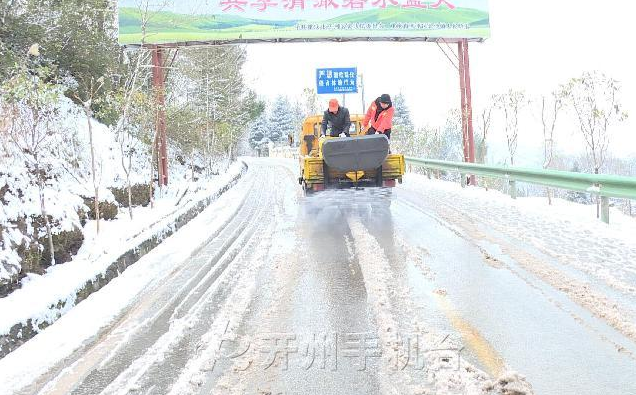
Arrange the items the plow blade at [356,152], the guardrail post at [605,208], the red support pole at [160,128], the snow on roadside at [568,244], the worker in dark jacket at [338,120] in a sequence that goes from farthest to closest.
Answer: the red support pole at [160,128]
the worker in dark jacket at [338,120]
the plow blade at [356,152]
the guardrail post at [605,208]
the snow on roadside at [568,244]

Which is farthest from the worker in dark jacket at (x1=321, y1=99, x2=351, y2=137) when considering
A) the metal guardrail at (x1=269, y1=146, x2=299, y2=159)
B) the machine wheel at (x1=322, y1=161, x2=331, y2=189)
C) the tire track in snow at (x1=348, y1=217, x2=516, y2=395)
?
the metal guardrail at (x1=269, y1=146, x2=299, y2=159)

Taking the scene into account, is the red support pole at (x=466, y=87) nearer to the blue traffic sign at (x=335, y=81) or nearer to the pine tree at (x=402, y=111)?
the blue traffic sign at (x=335, y=81)

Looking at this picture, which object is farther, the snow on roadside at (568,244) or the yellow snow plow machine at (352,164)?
the yellow snow plow machine at (352,164)

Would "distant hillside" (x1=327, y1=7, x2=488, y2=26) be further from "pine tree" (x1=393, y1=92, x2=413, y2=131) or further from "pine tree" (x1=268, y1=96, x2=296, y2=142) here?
"pine tree" (x1=268, y1=96, x2=296, y2=142)

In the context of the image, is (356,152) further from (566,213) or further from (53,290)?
(53,290)

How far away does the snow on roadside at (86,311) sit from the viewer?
3.66m

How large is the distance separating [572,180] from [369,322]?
6285 mm

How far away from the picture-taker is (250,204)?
12.4 metres

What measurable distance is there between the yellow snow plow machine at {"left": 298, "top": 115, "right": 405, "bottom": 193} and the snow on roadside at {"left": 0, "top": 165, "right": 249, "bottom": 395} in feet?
9.68

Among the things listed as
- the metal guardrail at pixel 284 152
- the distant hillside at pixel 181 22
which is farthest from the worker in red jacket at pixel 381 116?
the metal guardrail at pixel 284 152

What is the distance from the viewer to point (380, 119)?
11.3 metres

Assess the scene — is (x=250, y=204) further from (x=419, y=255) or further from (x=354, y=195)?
(x=419, y=255)

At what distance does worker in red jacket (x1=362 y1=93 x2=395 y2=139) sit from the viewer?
36.5 ft

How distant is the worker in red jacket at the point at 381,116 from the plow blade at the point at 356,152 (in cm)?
129
